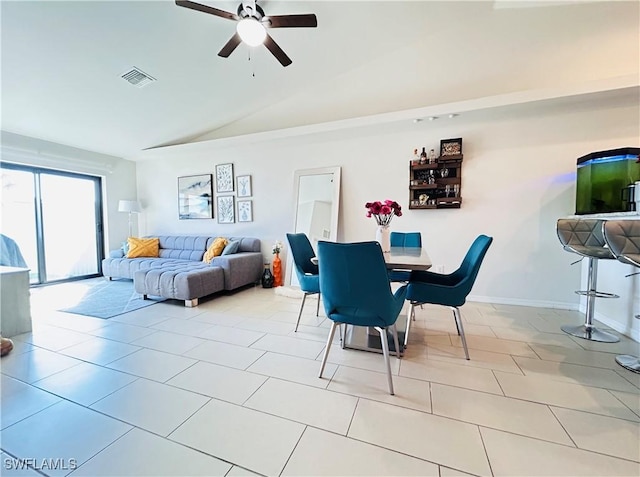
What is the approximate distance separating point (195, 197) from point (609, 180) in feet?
19.6

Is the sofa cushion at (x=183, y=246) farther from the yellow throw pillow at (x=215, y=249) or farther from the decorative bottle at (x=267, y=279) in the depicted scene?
the decorative bottle at (x=267, y=279)

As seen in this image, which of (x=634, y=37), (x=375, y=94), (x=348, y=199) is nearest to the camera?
(x=634, y=37)

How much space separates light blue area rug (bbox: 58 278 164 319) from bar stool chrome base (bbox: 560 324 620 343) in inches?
181

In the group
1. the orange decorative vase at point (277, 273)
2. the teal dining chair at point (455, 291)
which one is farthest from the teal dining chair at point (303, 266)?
the orange decorative vase at point (277, 273)

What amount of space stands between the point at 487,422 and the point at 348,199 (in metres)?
3.19

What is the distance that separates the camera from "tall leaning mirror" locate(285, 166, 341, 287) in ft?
13.5

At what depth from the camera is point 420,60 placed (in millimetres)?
3381

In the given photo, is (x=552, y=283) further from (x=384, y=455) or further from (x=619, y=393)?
(x=384, y=455)

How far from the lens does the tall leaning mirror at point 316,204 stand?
13.5 feet

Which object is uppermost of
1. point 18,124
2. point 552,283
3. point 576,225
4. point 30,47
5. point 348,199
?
point 30,47

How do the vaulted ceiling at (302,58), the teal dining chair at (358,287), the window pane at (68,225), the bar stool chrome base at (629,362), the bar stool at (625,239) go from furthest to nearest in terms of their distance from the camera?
the window pane at (68,225) < the vaulted ceiling at (302,58) < the bar stool chrome base at (629,362) < the bar stool at (625,239) < the teal dining chair at (358,287)

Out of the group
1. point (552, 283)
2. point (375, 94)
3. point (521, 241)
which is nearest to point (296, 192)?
point (375, 94)

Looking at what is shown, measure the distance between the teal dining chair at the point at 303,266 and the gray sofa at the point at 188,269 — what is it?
4.84 feet

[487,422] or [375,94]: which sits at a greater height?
[375,94]
